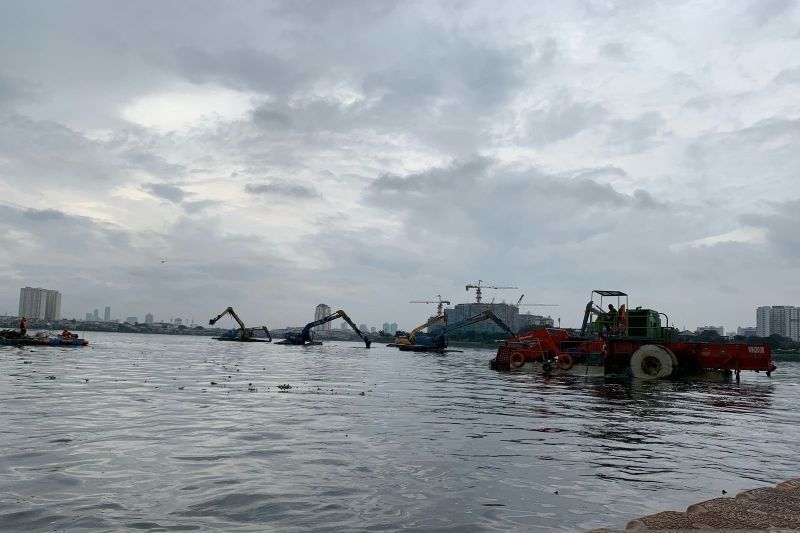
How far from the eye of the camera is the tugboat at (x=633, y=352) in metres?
43.7

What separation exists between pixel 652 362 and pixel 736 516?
39.0m

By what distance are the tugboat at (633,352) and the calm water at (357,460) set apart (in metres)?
18.6

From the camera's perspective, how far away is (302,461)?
41.9 feet

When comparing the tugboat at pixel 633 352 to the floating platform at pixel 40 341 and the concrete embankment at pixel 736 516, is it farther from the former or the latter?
the floating platform at pixel 40 341

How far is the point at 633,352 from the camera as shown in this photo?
150 feet

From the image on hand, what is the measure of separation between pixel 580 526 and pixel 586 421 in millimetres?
12661

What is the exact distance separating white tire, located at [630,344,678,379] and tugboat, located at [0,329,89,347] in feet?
229

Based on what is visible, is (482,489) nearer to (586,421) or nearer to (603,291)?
(586,421)

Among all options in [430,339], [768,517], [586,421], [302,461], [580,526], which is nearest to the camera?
[768,517]

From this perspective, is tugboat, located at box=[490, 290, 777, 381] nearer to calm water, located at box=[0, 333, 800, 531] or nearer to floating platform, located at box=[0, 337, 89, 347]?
calm water, located at box=[0, 333, 800, 531]

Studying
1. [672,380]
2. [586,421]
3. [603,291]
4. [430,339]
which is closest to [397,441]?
[586,421]

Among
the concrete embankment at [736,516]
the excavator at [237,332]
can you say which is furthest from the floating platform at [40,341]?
the concrete embankment at [736,516]

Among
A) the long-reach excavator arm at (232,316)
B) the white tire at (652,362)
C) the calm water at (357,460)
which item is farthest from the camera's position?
the long-reach excavator arm at (232,316)

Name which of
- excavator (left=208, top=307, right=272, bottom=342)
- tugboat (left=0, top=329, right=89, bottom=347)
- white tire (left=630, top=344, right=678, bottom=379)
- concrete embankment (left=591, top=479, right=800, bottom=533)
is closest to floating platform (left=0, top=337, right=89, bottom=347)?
tugboat (left=0, top=329, right=89, bottom=347)
